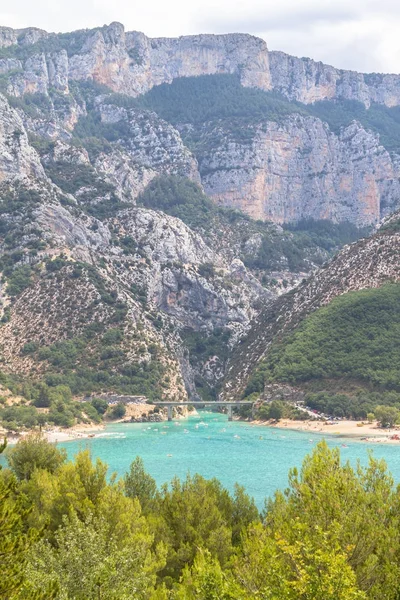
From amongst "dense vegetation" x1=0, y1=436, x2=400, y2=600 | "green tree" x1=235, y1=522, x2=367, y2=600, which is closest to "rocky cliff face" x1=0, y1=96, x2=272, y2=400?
"dense vegetation" x1=0, y1=436, x2=400, y2=600

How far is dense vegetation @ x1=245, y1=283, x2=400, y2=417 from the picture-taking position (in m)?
127

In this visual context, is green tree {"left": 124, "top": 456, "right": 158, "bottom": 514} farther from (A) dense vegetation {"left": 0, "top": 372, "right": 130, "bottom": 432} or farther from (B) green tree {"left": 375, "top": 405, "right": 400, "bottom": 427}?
(B) green tree {"left": 375, "top": 405, "right": 400, "bottom": 427}

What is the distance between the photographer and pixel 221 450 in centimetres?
10025

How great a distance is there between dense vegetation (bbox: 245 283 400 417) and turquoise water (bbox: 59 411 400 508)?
1179cm

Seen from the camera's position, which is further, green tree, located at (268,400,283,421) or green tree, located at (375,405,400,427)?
green tree, located at (268,400,283,421)

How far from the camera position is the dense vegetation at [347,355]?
126812 mm

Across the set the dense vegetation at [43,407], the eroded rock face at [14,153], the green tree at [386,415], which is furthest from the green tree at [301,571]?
the eroded rock face at [14,153]

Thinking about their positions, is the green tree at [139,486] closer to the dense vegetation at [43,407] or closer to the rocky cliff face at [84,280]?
the dense vegetation at [43,407]

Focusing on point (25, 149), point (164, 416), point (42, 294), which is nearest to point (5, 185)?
point (25, 149)

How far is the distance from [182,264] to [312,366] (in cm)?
6978

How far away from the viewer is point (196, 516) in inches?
1506

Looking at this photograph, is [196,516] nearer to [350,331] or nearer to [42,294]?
[350,331]

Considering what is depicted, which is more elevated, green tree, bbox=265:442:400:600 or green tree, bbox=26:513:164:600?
green tree, bbox=265:442:400:600

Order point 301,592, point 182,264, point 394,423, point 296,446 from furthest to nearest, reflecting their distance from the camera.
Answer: point 182,264
point 394,423
point 296,446
point 301,592
